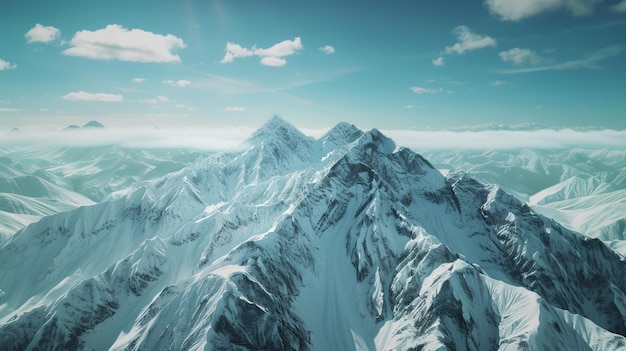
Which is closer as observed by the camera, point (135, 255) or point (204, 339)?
point (204, 339)

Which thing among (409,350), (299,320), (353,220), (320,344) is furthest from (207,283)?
(353,220)

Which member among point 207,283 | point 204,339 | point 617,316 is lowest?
point 617,316

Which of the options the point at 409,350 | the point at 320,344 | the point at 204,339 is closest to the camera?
the point at 204,339

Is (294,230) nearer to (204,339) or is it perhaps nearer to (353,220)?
(353,220)

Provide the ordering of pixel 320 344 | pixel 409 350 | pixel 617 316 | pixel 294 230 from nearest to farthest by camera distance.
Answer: pixel 409 350 < pixel 320 344 < pixel 617 316 < pixel 294 230

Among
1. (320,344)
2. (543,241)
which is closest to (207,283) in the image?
(320,344)

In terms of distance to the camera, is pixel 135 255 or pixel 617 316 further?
pixel 135 255

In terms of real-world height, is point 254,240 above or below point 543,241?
above

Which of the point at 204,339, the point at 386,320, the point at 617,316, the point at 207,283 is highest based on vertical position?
the point at 207,283

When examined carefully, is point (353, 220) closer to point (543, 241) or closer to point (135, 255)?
point (543, 241)

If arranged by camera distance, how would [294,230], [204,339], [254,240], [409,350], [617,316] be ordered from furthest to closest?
1. [294,230]
2. [617,316]
3. [254,240]
4. [409,350]
5. [204,339]
